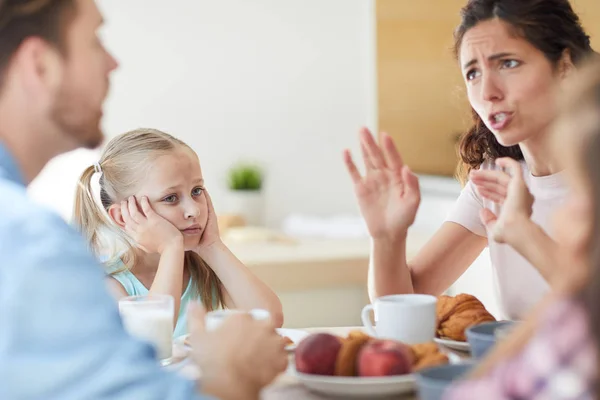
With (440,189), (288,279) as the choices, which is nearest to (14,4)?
(288,279)

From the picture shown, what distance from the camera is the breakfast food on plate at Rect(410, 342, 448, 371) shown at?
104cm

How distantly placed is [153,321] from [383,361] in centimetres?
37

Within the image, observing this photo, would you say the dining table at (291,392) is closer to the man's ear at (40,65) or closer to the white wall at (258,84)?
the man's ear at (40,65)

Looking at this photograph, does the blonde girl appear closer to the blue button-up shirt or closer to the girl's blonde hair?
the girl's blonde hair

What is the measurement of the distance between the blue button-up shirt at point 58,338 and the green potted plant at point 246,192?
295cm

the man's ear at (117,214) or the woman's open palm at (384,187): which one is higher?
the woman's open palm at (384,187)

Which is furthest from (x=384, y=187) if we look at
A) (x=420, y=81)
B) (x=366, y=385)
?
(x=420, y=81)

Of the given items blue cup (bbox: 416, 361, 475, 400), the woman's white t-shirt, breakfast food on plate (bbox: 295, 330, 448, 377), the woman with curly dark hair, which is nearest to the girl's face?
the woman with curly dark hair

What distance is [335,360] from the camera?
3.37 ft

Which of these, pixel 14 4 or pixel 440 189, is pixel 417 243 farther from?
pixel 14 4

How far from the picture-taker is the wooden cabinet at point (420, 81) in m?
3.35

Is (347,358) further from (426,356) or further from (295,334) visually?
(295,334)

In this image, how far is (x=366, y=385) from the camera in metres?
0.97

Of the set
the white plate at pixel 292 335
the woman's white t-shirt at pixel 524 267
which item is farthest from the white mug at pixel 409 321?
the woman's white t-shirt at pixel 524 267
